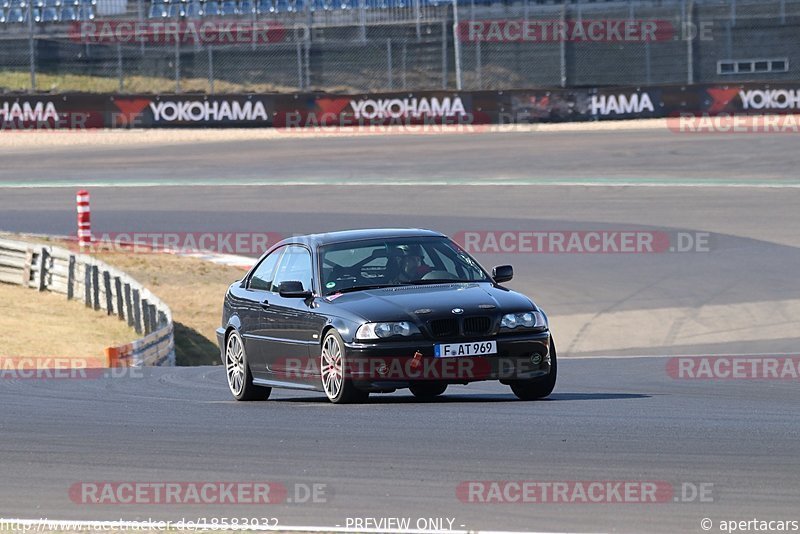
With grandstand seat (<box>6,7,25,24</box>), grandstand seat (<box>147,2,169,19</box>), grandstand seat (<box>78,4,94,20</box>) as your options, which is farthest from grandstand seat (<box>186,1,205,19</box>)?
grandstand seat (<box>6,7,25,24</box>)

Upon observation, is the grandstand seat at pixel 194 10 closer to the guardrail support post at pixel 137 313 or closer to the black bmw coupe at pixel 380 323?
the guardrail support post at pixel 137 313

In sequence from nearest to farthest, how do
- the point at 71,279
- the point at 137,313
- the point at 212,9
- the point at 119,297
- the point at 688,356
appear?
the point at 688,356
the point at 137,313
the point at 119,297
the point at 71,279
the point at 212,9

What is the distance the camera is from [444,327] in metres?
9.40

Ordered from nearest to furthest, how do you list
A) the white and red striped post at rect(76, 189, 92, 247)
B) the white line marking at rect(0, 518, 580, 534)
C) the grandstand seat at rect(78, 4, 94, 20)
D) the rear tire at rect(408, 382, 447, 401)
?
the white line marking at rect(0, 518, 580, 534)
the rear tire at rect(408, 382, 447, 401)
the white and red striped post at rect(76, 189, 92, 247)
the grandstand seat at rect(78, 4, 94, 20)

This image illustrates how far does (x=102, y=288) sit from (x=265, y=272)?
11.3 meters

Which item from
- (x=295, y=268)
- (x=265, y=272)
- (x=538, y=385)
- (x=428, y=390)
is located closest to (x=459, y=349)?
(x=538, y=385)

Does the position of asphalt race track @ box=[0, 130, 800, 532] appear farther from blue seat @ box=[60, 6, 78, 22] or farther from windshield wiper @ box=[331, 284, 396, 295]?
blue seat @ box=[60, 6, 78, 22]

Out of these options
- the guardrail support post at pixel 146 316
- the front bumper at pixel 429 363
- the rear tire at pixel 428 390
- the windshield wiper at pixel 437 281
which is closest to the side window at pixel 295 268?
the windshield wiper at pixel 437 281

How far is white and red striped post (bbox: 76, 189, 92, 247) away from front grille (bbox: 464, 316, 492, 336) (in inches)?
715

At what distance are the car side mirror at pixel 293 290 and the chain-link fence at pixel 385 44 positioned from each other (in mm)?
32170

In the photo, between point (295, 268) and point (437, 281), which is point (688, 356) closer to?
point (437, 281)

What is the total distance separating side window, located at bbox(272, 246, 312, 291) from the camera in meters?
10.6

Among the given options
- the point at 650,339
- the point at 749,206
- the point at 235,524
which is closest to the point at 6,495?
the point at 235,524

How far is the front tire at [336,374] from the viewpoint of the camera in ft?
31.7
